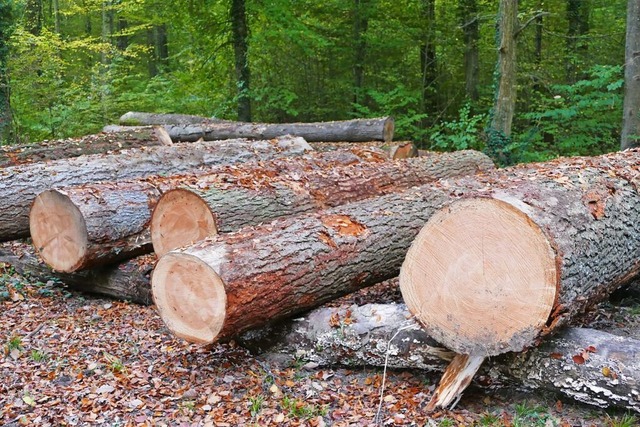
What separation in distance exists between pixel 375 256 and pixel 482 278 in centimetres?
141

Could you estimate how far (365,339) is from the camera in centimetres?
420

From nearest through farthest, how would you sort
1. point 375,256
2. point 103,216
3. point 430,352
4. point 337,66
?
point 430,352 < point 375,256 < point 103,216 < point 337,66

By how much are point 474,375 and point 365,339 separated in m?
0.80

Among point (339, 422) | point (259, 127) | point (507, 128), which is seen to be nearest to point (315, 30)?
point (259, 127)

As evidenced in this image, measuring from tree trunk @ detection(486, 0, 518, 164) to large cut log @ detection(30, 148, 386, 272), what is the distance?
6088mm

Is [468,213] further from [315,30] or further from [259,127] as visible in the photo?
[315,30]

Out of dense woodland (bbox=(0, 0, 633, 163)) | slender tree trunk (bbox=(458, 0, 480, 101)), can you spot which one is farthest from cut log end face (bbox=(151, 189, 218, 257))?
slender tree trunk (bbox=(458, 0, 480, 101))

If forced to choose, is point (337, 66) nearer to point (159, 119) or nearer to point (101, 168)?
point (159, 119)

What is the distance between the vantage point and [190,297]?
4172 millimetres

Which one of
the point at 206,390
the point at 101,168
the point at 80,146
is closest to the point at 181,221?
the point at 206,390

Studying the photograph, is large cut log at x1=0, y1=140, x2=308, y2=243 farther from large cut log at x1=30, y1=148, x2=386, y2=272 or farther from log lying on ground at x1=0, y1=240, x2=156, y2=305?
log lying on ground at x1=0, y1=240, x2=156, y2=305

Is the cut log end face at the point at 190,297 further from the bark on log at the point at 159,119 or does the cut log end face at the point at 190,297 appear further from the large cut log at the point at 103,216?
the bark on log at the point at 159,119

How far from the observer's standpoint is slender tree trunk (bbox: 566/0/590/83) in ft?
45.5

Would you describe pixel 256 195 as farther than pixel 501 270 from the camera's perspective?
Yes
